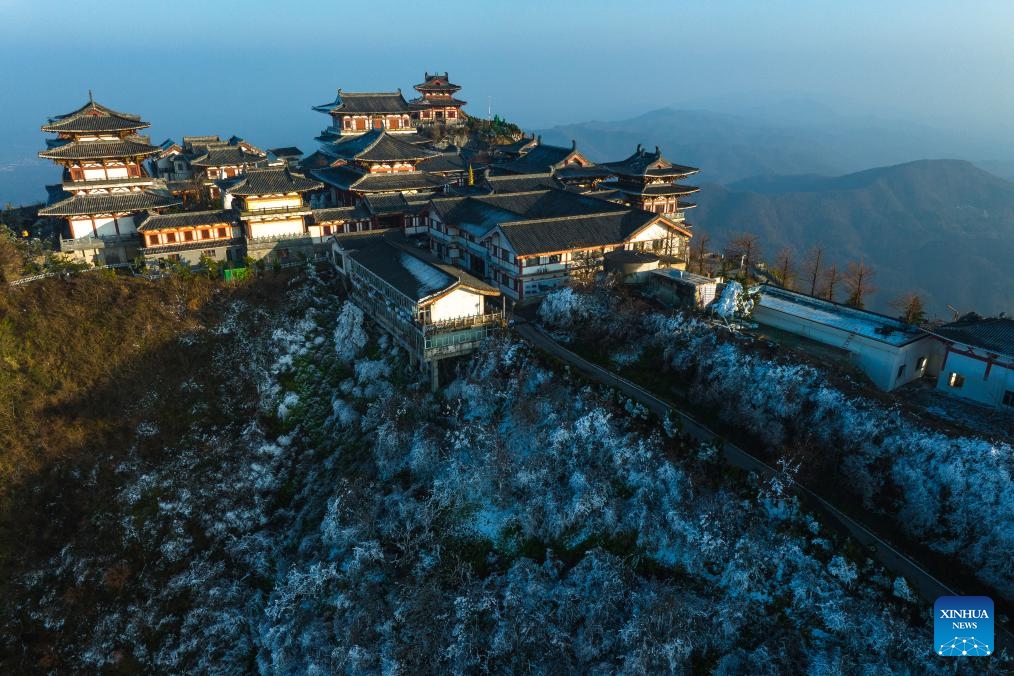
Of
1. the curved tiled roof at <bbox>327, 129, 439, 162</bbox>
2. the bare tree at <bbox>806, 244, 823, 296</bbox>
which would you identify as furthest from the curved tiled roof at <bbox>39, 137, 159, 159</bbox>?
the bare tree at <bbox>806, 244, 823, 296</bbox>

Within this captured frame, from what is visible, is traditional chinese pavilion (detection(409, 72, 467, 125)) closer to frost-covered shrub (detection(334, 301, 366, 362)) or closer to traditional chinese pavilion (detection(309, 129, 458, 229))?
traditional chinese pavilion (detection(309, 129, 458, 229))

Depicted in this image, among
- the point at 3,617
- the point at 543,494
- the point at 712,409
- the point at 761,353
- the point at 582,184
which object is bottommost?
the point at 3,617

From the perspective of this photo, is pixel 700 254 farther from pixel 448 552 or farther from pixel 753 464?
pixel 448 552

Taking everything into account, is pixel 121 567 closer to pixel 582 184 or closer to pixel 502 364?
pixel 502 364

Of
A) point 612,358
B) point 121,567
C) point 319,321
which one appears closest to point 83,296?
point 319,321

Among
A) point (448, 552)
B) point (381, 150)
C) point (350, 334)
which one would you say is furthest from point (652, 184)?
point (448, 552)

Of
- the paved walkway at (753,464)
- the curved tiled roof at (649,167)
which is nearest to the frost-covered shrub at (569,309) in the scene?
the paved walkway at (753,464)

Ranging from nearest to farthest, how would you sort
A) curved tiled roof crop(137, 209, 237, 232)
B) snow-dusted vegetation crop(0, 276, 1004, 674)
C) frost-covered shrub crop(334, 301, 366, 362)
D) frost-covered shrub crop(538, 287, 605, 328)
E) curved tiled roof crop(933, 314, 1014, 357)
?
snow-dusted vegetation crop(0, 276, 1004, 674)
curved tiled roof crop(933, 314, 1014, 357)
frost-covered shrub crop(538, 287, 605, 328)
frost-covered shrub crop(334, 301, 366, 362)
curved tiled roof crop(137, 209, 237, 232)
